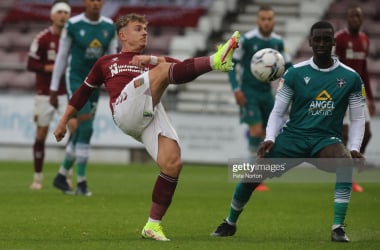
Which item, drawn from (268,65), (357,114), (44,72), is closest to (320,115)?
(357,114)

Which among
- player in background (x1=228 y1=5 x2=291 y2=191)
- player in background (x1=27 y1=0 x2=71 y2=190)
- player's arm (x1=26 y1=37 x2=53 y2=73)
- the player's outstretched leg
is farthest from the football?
player's arm (x1=26 y1=37 x2=53 y2=73)

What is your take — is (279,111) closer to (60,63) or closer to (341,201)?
(341,201)

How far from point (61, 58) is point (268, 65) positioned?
3.54 meters

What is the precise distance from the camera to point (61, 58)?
1340 centimetres

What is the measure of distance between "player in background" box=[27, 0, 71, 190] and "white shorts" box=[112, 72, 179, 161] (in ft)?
18.7

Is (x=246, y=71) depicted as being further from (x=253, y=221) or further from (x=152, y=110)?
(x=152, y=110)

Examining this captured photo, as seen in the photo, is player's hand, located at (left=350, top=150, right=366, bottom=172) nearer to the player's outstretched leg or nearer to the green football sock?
the green football sock

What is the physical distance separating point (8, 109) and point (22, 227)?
1237 cm

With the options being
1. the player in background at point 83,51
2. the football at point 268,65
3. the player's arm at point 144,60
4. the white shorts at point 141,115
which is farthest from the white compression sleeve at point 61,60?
the player's arm at point 144,60

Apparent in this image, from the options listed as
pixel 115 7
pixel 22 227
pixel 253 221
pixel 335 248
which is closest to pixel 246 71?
pixel 253 221

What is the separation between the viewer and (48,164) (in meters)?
20.3

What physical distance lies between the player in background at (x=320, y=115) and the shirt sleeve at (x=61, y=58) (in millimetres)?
5116

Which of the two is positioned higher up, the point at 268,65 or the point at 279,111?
the point at 268,65

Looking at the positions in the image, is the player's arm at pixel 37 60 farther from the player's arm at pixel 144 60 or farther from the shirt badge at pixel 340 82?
the shirt badge at pixel 340 82
